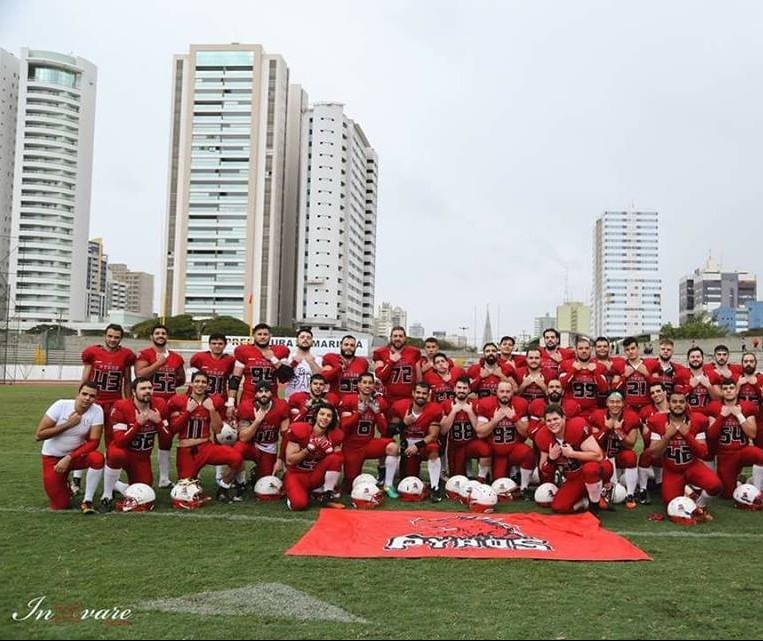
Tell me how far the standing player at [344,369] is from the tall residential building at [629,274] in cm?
14270

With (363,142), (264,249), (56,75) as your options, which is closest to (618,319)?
(363,142)

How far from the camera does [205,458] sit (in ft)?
21.4

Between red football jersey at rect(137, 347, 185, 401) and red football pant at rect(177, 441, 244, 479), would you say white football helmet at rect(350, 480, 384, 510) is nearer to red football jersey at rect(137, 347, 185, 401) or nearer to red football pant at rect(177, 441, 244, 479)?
red football pant at rect(177, 441, 244, 479)

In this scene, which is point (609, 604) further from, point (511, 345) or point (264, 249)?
point (264, 249)

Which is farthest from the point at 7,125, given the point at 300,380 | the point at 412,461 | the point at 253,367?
the point at 412,461

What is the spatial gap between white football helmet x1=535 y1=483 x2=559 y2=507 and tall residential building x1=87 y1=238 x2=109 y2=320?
144089mm

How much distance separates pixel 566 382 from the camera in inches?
291

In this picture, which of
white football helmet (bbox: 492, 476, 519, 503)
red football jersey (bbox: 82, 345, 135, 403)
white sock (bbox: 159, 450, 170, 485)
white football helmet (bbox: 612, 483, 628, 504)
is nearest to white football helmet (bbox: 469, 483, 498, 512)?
white football helmet (bbox: 492, 476, 519, 503)

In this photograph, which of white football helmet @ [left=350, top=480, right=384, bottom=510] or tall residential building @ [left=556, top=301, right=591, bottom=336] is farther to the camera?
tall residential building @ [left=556, top=301, right=591, bottom=336]

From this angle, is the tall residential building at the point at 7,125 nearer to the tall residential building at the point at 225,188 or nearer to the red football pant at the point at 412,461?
the tall residential building at the point at 225,188

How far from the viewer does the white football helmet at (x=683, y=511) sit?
19.1ft

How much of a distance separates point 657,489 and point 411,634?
15.8 feet

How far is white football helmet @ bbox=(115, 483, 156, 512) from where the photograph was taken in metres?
6.06

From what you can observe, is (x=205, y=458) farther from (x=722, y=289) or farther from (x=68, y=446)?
(x=722, y=289)
